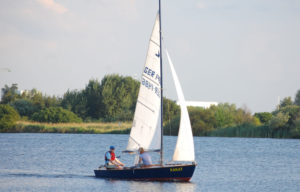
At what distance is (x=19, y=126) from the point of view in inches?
3514

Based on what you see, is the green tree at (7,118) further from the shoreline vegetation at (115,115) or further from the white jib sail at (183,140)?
the white jib sail at (183,140)

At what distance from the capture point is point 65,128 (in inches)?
3568

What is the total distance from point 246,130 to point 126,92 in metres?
37.9

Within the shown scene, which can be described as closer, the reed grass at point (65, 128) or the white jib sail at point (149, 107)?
the white jib sail at point (149, 107)

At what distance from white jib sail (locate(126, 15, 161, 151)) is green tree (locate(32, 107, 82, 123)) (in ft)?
206

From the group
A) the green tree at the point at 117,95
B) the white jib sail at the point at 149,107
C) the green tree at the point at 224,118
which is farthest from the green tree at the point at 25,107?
the white jib sail at the point at 149,107

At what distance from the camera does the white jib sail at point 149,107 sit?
30125mm

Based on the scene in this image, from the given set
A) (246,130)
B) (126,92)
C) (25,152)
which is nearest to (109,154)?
(25,152)

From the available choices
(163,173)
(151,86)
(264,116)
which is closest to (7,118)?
(264,116)

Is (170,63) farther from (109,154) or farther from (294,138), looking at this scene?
(294,138)

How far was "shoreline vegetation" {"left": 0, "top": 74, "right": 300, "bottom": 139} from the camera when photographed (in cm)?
7538

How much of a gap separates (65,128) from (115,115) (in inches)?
599

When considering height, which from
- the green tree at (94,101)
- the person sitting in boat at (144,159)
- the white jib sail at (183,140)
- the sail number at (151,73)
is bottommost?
the person sitting in boat at (144,159)

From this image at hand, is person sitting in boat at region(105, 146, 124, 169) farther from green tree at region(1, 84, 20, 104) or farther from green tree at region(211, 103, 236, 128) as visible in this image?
green tree at region(1, 84, 20, 104)
